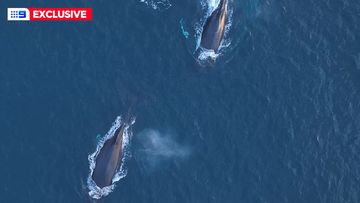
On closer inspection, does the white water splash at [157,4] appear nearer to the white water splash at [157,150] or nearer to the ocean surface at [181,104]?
the ocean surface at [181,104]

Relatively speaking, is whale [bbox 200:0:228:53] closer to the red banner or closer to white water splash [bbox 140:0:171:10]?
white water splash [bbox 140:0:171:10]

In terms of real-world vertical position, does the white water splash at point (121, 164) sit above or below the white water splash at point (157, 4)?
below

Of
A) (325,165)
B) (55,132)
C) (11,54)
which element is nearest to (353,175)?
(325,165)

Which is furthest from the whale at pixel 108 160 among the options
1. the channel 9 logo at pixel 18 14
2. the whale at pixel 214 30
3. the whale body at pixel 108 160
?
the channel 9 logo at pixel 18 14

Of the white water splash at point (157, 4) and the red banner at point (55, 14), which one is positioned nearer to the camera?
the red banner at point (55, 14)

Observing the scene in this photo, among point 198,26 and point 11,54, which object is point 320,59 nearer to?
point 198,26

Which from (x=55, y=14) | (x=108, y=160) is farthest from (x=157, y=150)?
(x=55, y=14)

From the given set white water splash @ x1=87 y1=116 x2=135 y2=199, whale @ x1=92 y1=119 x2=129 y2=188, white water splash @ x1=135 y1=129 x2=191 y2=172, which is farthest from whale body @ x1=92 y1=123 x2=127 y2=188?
white water splash @ x1=135 y1=129 x2=191 y2=172

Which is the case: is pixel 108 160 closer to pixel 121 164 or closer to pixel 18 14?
pixel 121 164
